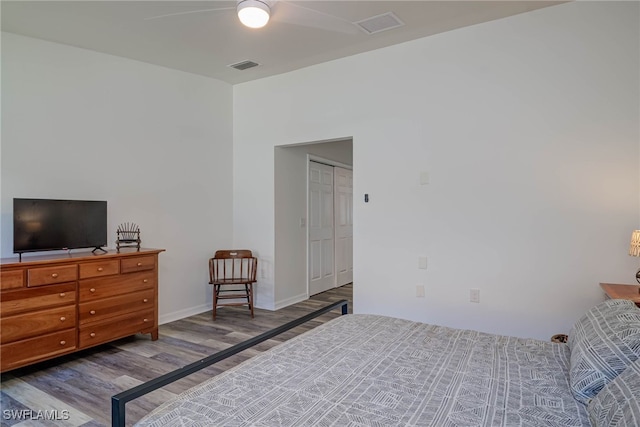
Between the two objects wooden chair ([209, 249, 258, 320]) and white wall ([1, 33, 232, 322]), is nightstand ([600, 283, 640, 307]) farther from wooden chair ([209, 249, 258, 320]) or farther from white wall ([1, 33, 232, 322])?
white wall ([1, 33, 232, 322])

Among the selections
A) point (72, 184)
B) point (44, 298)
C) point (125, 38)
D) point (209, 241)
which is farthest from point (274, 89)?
point (44, 298)

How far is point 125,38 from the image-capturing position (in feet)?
11.1

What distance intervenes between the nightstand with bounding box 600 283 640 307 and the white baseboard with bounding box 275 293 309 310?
343cm

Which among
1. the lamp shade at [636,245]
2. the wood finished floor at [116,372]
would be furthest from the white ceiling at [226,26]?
the wood finished floor at [116,372]

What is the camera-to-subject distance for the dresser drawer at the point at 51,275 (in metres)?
2.70

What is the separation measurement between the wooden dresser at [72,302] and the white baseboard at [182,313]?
2.00 ft

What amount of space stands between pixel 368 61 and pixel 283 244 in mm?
2472

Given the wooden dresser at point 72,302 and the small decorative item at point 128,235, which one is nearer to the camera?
the wooden dresser at point 72,302

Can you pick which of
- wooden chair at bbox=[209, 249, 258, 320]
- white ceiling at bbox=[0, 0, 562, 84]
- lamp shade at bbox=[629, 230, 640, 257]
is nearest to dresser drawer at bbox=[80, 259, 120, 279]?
wooden chair at bbox=[209, 249, 258, 320]

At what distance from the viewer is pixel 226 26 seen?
3209 mm

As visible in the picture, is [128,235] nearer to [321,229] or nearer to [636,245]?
[321,229]

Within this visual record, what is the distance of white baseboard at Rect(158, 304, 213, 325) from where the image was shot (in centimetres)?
415

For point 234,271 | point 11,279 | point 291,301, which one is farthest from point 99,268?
point 291,301

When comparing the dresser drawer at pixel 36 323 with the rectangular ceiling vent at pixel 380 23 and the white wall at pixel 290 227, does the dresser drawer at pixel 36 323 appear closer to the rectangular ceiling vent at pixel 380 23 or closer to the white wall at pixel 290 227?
the white wall at pixel 290 227
